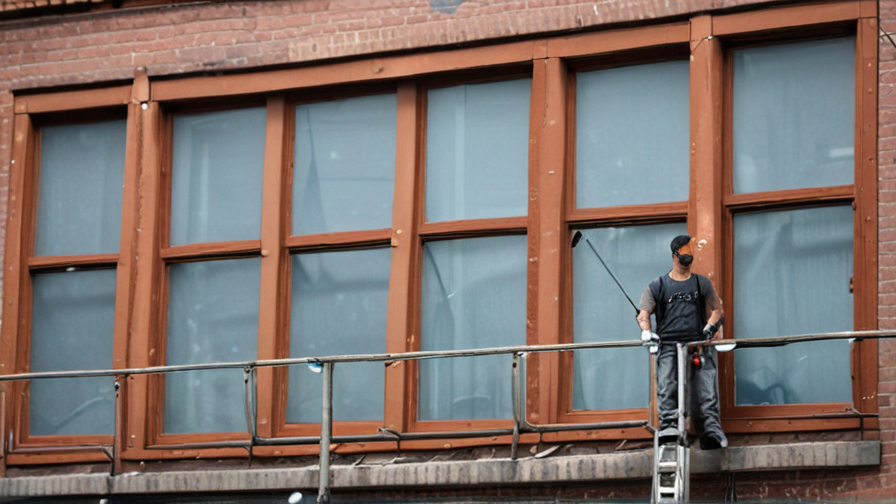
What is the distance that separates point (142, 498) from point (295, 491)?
1.25 meters

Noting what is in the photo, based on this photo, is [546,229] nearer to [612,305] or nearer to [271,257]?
[612,305]

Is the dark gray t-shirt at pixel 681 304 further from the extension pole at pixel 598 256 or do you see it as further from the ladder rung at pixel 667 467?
the ladder rung at pixel 667 467

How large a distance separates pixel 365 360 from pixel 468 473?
40.2 inches

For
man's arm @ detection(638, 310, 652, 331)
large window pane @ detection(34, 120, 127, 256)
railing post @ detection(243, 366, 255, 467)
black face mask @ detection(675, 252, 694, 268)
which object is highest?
large window pane @ detection(34, 120, 127, 256)

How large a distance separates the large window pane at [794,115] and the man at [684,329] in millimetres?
894

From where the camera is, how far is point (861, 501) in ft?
32.9

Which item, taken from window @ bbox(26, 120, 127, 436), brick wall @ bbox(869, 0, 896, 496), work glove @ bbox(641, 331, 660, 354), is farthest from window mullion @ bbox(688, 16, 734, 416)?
window @ bbox(26, 120, 127, 436)

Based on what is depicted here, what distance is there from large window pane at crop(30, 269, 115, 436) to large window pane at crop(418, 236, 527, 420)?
2603 mm

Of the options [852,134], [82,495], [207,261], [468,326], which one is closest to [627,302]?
[468,326]

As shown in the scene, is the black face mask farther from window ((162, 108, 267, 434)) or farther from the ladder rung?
window ((162, 108, 267, 434))

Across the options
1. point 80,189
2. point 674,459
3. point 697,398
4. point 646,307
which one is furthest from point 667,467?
point 80,189

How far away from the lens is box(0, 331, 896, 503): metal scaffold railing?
10008mm

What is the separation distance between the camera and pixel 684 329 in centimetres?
1030

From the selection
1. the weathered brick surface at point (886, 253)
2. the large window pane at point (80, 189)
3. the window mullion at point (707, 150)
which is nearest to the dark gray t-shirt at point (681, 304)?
the window mullion at point (707, 150)
